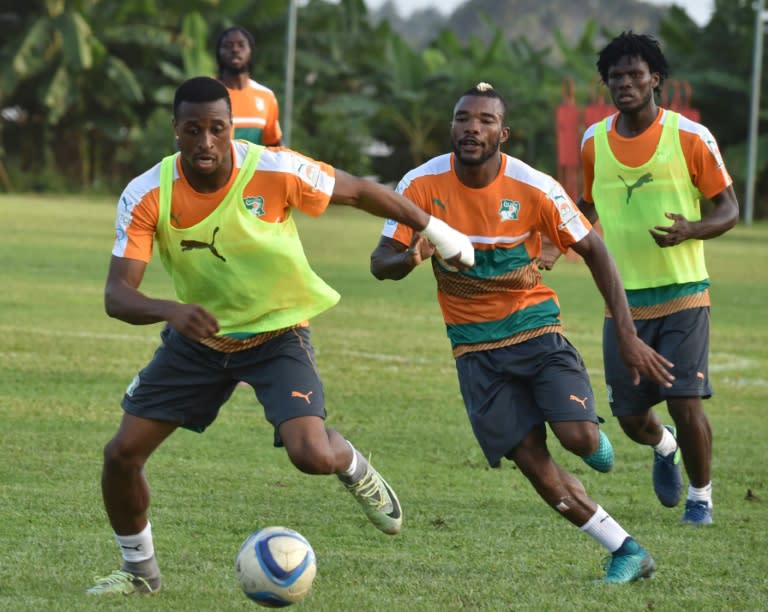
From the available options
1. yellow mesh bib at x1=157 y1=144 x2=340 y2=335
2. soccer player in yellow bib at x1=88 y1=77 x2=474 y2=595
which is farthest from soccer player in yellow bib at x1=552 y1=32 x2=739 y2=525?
yellow mesh bib at x1=157 y1=144 x2=340 y2=335

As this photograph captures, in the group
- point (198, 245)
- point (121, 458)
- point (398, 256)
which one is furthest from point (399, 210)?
point (121, 458)

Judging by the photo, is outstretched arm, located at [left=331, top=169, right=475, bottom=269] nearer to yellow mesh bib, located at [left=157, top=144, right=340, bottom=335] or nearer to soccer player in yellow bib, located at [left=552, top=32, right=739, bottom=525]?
yellow mesh bib, located at [left=157, top=144, right=340, bottom=335]

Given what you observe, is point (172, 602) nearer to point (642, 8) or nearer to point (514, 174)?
point (514, 174)

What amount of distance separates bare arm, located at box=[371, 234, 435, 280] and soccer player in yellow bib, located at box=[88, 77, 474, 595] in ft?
0.38

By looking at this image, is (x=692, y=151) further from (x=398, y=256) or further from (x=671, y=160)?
(x=398, y=256)

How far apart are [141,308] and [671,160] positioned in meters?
3.18

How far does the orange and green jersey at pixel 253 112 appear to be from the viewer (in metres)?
11.8

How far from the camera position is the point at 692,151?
23.3 feet

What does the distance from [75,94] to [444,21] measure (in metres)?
109

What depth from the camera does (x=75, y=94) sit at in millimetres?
42156

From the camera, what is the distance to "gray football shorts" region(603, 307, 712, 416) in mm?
7039

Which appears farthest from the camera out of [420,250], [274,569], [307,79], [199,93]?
[307,79]

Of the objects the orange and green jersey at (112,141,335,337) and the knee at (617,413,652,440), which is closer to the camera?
the orange and green jersey at (112,141,335,337)

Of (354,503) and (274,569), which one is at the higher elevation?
(274,569)
